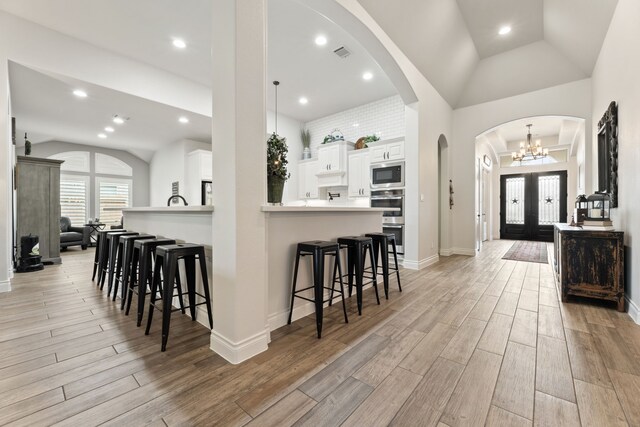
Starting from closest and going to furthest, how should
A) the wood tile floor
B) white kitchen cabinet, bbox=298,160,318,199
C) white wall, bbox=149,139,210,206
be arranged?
the wood tile floor < white kitchen cabinet, bbox=298,160,318,199 < white wall, bbox=149,139,210,206

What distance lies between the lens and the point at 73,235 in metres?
6.52

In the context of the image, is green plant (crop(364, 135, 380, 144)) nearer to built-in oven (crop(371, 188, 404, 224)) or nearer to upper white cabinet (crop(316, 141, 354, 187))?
upper white cabinet (crop(316, 141, 354, 187))

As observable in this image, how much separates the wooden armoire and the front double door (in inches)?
470

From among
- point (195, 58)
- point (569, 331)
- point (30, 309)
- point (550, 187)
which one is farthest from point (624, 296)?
point (550, 187)

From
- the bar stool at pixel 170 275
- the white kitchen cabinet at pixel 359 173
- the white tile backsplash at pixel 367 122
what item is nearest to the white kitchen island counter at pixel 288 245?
the bar stool at pixel 170 275

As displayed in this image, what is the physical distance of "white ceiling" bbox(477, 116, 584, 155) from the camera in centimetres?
667

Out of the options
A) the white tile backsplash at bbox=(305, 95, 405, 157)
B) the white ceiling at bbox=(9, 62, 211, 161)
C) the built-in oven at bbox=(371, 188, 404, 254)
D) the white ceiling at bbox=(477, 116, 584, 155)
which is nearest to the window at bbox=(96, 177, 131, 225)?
the white ceiling at bbox=(9, 62, 211, 161)

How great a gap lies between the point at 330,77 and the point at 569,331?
4.79 m

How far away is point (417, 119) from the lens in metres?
4.38

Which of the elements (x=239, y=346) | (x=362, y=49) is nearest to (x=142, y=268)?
(x=239, y=346)

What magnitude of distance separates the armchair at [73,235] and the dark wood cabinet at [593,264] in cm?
912

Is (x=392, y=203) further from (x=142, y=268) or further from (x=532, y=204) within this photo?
(x=532, y=204)

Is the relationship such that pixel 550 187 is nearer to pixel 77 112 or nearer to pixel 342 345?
pixel 342 345

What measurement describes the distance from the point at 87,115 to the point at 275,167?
5.44 m
